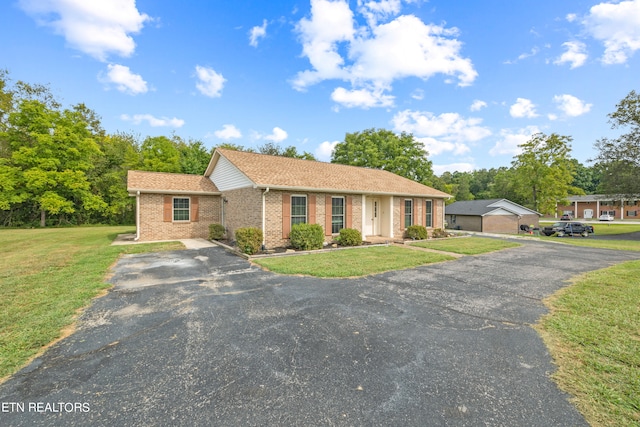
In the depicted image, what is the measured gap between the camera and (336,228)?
12.4m

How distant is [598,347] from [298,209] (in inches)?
377

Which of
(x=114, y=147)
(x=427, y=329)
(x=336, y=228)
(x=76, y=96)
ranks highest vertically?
(x=76, y=96)

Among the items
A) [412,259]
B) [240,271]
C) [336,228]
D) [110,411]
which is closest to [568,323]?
[412,259]

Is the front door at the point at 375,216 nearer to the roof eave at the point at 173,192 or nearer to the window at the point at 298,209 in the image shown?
the window at the point at 298,209

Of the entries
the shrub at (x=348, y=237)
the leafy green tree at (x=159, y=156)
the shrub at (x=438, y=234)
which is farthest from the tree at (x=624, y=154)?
the leafy green tree at (x=159, y=156)

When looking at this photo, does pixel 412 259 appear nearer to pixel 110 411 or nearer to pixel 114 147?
pixel 110 411

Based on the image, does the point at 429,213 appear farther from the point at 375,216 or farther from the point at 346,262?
the point at 346,262

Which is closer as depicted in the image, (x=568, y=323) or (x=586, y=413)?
(x=586, y=413)

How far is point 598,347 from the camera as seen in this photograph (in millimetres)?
3236

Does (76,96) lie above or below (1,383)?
above

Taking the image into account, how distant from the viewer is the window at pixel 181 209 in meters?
13.9

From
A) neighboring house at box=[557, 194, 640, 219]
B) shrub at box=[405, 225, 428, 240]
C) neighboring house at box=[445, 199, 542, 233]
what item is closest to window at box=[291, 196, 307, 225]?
shrub at box=[405, 225, 428, 240]

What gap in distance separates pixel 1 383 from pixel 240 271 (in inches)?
189

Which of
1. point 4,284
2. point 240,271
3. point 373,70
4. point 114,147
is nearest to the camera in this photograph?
point 4,284
